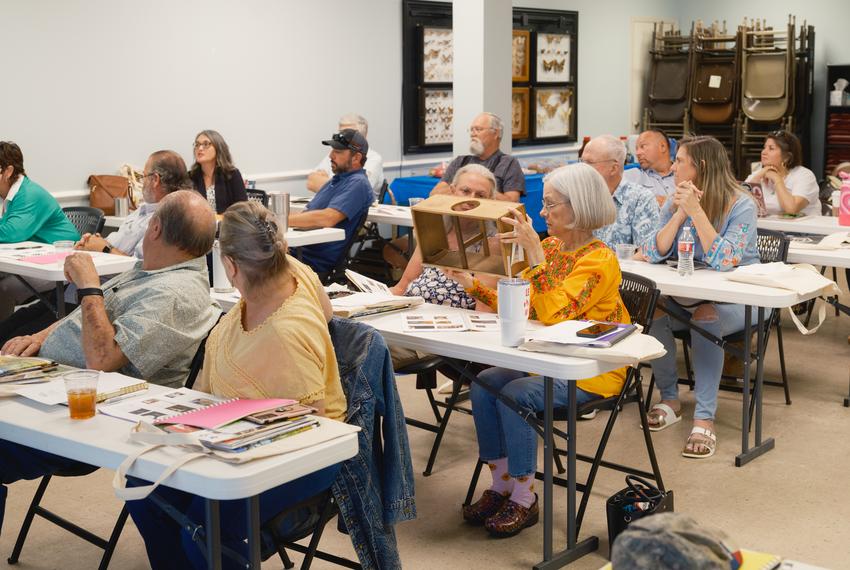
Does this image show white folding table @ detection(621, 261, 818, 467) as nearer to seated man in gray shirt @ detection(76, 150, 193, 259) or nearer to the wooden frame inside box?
the wooden frame inside box

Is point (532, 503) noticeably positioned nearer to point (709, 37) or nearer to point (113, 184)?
point (113, 184)

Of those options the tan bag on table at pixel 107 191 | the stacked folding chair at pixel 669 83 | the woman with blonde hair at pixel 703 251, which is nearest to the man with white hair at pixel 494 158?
the woman with blonde hair at pixel 703 251

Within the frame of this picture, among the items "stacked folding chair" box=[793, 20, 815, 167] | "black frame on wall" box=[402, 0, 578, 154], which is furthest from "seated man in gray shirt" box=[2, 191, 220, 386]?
"stacked folding chair" box=[793, 20, 815, 167]

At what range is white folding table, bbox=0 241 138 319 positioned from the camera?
15.3 feet

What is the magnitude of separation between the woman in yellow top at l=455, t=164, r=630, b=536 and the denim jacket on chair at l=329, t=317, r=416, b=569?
72 centimetres

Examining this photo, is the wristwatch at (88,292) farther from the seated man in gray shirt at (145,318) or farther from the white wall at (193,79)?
the white wall at (193,79)

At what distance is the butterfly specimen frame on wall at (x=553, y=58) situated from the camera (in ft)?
35.3

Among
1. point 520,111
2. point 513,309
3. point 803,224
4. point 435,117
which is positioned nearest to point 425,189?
point 435,117

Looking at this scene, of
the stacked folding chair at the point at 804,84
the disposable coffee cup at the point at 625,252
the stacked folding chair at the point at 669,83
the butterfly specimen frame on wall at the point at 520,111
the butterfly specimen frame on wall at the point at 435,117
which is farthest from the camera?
the stacked folding chair at the point at 669,83

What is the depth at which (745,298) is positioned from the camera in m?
4.00

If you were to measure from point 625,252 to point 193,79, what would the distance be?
14.1ft

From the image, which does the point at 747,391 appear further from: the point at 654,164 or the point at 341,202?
the point at 341,202

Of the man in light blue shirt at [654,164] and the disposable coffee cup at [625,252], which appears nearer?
the disposable coffee cup at [625,252]

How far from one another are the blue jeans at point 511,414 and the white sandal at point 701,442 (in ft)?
3.40
